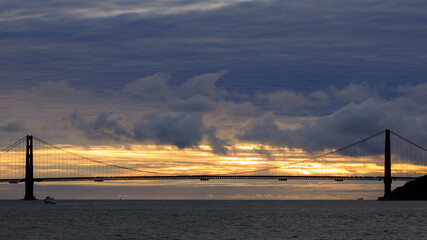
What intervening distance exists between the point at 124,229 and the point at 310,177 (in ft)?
250

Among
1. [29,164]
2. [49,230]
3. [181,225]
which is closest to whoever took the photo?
[49,230]

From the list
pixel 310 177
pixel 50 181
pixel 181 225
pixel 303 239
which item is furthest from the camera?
pixel 50 181

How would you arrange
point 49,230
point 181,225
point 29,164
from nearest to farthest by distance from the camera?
point 49,230 < point 181,225 < point 29,164

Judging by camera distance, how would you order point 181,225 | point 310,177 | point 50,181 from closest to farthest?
point 181,225 → point 310,177 → point 50,181

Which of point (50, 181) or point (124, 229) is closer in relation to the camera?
point (124, 229)

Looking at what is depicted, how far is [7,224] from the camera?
91.0m

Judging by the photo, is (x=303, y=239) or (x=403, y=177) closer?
(x=303, y=239)

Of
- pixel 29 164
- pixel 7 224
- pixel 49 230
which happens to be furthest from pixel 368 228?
pixel 29 164

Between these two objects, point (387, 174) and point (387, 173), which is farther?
point (387, 173)

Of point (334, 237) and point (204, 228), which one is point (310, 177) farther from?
point (334, 237)

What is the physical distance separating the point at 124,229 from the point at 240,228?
14123 mm

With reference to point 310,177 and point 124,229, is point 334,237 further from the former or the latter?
point 310,177

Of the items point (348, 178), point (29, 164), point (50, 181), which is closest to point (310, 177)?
point (348, 178)

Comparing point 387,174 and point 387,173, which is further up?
point 387,173
